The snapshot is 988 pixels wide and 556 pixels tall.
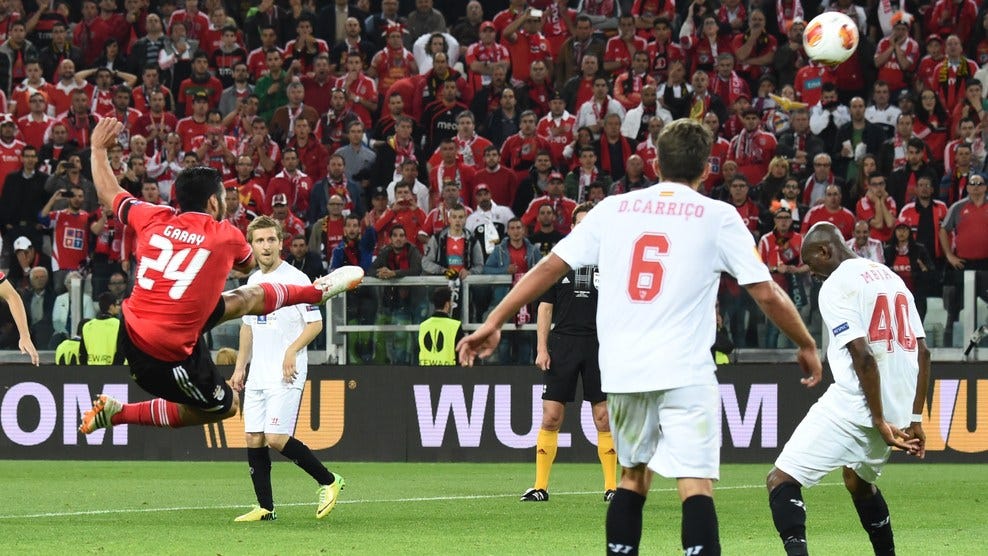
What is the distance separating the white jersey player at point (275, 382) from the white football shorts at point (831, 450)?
4445 millimetres

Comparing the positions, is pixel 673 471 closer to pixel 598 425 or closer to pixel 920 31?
pixel 598 425

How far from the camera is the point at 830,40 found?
63.7 ft

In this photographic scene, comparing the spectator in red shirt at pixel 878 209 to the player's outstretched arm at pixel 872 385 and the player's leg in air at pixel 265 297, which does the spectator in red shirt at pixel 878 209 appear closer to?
the player's leg in air at pixel 265 297

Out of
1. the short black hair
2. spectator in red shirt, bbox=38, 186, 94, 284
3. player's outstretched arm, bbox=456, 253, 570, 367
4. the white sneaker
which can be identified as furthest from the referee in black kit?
spectator in red shirt, bbox=38, 186, 94, 284

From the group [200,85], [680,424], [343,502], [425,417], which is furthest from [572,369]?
[200,85]

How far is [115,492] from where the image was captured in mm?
14586

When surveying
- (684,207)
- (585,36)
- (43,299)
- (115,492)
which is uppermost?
(585,36)

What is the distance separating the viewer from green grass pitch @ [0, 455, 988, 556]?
10047mm

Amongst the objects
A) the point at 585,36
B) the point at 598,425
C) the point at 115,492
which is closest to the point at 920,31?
the point at 585,36

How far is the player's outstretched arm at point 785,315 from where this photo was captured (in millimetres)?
6449

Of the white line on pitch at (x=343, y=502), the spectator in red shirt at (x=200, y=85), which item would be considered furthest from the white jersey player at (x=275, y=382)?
the spectator in red shirt at (x=200, y=85)

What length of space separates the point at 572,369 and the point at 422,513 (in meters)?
1.88

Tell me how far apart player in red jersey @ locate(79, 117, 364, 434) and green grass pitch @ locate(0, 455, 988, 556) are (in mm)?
1061

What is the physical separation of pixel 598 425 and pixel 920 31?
13239 millimetres
